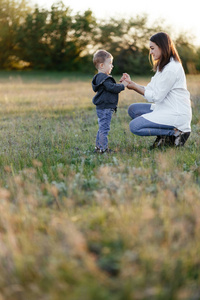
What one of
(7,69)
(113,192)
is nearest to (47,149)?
(113,192)

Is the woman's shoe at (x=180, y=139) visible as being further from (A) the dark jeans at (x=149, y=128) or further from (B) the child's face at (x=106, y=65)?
(B) the child's face at (x=106, y=65)

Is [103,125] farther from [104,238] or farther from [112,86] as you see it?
[104,238]

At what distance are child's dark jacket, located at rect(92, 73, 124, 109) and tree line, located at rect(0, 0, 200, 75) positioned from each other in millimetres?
29773

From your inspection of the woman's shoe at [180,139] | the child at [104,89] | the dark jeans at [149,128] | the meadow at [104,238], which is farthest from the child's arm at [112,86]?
the meadow at [104,238]

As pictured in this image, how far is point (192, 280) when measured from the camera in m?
2.19

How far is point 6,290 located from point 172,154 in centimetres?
333

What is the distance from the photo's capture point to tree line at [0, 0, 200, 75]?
3569 cm

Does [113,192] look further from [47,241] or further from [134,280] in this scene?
[134,280]

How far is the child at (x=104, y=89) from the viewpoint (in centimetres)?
538

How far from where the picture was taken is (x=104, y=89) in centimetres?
554

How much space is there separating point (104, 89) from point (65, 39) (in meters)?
37.9

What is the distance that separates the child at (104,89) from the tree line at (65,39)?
97.7 feet

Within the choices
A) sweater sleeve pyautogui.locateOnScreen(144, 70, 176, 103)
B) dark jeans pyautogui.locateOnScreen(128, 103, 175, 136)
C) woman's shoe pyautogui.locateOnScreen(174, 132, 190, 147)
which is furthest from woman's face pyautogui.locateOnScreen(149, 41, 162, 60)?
woman's shoe pyautogui.locateOnScreen(174, 132, 190, 147)

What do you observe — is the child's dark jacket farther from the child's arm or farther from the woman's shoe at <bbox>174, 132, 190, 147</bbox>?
the woman's shoe at <bbox>174, 132, 190, 147</bbox>
